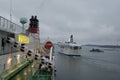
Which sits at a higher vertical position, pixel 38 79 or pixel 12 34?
pixel 12 34

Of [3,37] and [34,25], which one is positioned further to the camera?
[34,25]

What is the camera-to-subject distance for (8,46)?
58.2 ft

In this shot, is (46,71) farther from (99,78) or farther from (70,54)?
(70,54)

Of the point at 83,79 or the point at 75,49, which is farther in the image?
the point at 75,49

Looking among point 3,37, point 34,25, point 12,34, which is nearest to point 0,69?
point 3,37

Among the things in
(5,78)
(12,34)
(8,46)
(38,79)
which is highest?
(12,34)

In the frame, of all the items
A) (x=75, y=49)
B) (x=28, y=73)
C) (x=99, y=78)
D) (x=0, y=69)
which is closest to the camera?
(x=0, y=69)

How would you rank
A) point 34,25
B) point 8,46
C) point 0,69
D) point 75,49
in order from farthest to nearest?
point 75,49 → point 34,25 → point 8,46 → point 0,69

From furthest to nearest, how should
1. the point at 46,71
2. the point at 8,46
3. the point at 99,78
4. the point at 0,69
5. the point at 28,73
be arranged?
1. the point at 99,78
2. the point at 46,71
3. the point at 28,73
4. the point at 8,46
5. the point at 0,69

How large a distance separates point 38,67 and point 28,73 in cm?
501

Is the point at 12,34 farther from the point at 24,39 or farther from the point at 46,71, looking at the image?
the point at 46,71

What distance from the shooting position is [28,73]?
2316cm

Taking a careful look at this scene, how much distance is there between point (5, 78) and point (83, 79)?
2367 centimetres

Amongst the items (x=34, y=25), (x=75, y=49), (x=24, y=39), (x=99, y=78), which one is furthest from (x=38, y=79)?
(x=75, y=49)
